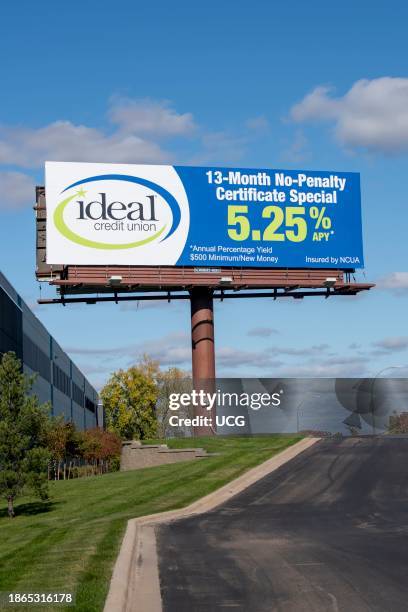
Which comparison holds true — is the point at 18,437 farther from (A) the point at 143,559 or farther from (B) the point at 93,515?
(A) the point at 143,559

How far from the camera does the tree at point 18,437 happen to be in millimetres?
30203

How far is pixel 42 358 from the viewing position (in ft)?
235

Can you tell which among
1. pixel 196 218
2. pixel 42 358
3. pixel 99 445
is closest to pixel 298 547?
pixel 196 218

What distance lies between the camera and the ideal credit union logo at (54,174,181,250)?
160ft

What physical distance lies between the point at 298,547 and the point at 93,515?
1057cm

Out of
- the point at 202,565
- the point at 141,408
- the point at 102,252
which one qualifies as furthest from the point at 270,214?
the point at 202,565

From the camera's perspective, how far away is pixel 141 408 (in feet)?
251

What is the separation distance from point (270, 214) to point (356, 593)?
3953cm

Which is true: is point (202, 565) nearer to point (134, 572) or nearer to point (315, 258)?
point (134, 572)

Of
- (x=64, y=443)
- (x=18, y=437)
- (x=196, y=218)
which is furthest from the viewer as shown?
(x=64, y=443)

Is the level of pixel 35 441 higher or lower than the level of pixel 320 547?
higher

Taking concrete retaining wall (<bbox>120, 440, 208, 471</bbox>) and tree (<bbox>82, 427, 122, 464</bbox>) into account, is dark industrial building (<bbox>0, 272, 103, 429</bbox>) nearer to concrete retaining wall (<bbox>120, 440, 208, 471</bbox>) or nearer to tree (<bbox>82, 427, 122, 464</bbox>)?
concrete retaining wall (<bbox>120, 440, 208, 471</bbox>)

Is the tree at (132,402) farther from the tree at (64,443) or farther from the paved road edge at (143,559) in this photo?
the paved road edge at (143,559)

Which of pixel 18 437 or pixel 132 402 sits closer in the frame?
pixel 18 437
